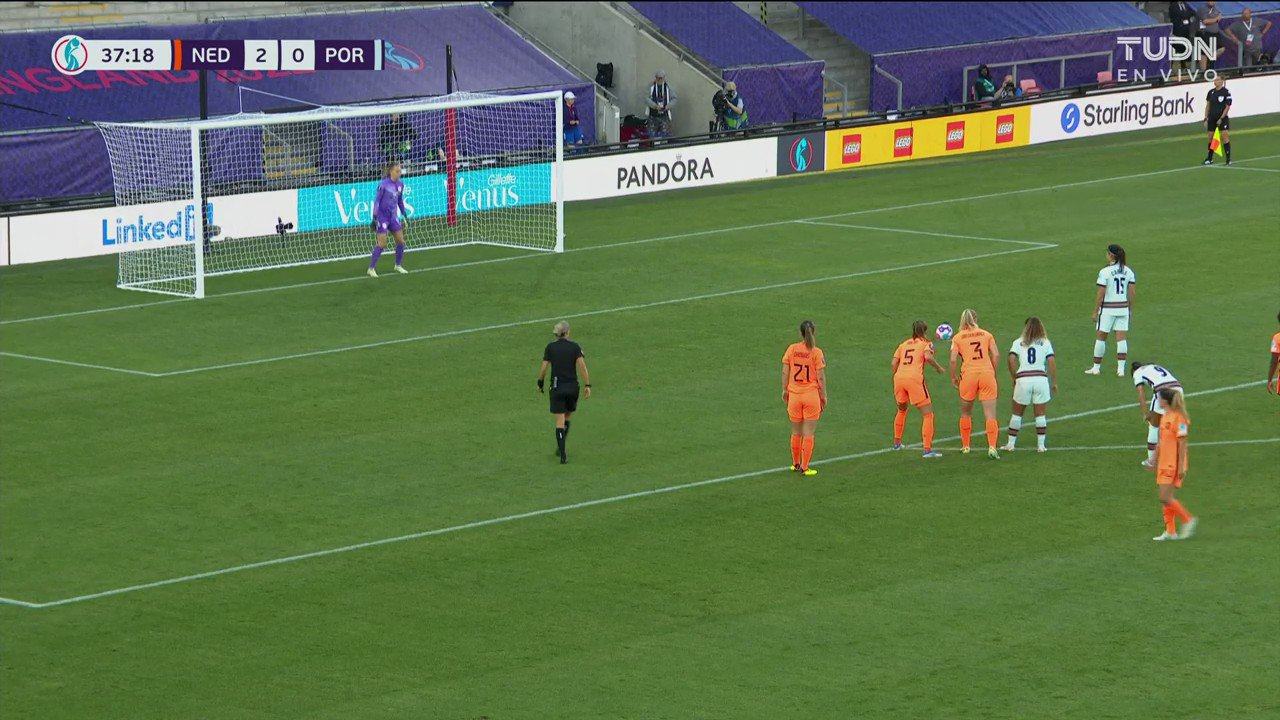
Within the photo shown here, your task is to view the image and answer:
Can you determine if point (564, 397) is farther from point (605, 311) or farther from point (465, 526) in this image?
point (605, 311)

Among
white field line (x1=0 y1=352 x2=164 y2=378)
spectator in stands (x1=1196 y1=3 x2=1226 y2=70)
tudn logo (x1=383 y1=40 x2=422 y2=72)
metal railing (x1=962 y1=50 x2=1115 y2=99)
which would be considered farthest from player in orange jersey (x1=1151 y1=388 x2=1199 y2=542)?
spectator in stands (x1=1196 y1=3 x2=1226 y2=70)

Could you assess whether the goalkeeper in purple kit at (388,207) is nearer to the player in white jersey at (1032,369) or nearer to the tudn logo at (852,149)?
the player in white jersey at (1032,369)

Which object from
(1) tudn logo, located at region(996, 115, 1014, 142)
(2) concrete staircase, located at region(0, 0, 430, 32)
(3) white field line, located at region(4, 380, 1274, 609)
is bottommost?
(3) white field line, located at region(4, 380, 1274, 609)

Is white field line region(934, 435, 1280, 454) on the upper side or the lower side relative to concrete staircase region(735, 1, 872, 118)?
lower

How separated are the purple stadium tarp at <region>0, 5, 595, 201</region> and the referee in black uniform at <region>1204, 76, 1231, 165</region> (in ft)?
51.1

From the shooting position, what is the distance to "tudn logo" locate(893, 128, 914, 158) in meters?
50.6

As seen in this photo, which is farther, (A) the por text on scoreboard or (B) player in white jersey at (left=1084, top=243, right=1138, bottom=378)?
(A) the por text on scoreboard

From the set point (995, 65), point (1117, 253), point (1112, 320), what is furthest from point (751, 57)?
point (1117, 253)

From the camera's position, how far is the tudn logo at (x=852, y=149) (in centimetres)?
4956

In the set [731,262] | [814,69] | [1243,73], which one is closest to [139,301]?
[731,262]

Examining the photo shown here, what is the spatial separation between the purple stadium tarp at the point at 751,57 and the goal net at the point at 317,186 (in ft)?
29.9

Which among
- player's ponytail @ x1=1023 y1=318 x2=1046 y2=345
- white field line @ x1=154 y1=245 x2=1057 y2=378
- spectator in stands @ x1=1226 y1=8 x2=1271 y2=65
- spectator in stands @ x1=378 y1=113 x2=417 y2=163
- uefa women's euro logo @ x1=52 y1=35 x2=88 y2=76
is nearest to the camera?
player's ponytail @ x1=1023 y1=318 x2=1046 y2=345

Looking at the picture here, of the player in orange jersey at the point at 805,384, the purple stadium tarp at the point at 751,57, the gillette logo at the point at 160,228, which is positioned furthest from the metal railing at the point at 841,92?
the player in orange jersey at the point at 805,384

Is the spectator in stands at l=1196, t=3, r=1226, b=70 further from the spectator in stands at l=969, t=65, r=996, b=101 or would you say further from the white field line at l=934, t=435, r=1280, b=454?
the white field line at l=934, t=435, r=1280, b=454
